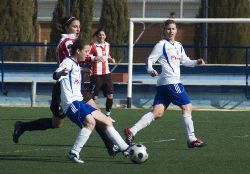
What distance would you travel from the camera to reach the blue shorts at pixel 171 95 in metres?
13.1

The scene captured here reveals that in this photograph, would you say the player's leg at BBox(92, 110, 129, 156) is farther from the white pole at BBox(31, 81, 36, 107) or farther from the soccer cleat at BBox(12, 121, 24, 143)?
the white pole at BBox(31, 81, 36, 107)

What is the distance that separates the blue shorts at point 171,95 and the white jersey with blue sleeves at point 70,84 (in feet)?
7.52

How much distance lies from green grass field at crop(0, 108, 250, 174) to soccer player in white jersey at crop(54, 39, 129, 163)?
255 millimetres

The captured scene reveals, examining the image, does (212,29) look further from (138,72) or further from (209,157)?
(209,157)

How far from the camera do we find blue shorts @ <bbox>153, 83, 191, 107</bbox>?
13.1 metres

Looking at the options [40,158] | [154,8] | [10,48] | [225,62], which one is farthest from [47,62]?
[40,158]

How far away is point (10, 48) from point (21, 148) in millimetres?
14340

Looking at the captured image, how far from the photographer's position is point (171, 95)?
13.1 m

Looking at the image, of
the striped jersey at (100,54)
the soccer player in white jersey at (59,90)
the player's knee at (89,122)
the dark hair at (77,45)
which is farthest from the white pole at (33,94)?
the player's knee at (89,122)

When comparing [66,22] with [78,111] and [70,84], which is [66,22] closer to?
[70,84]

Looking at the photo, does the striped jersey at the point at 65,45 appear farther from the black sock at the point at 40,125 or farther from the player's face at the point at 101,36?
the player's face at the point at 101,36

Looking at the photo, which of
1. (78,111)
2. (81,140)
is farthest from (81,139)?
(78,111)

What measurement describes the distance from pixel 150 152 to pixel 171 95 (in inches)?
44.8

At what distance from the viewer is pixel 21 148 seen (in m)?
12.8
